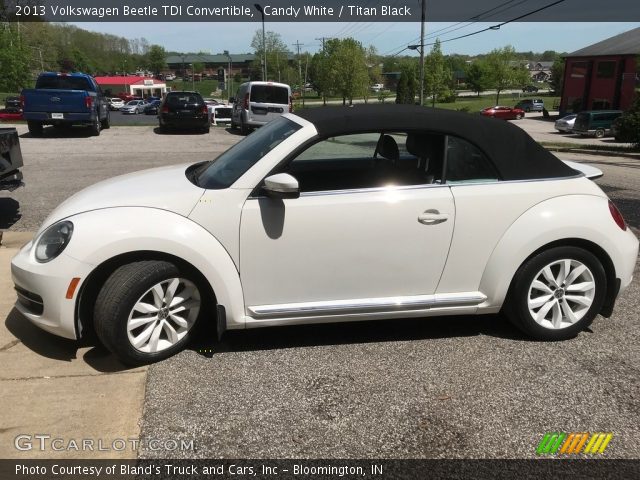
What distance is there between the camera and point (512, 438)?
9.45 ft

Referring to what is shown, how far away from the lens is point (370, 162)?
14.5 ft

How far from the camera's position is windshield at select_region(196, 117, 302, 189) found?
360 cm

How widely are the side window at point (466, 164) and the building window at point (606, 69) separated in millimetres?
52000

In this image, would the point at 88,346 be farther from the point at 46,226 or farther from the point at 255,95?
the point at 255,95

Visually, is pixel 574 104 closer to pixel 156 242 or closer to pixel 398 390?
pixel 398 390

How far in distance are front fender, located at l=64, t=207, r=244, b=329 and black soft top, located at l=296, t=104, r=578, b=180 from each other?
1050 mm

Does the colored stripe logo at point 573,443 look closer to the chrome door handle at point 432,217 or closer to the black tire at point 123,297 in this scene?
the chrome door handle at point 432,217

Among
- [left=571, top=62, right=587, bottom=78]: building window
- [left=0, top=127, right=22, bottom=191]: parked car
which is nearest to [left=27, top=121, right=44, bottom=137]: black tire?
[left=0, top=127, right=22, bottom=191]: parked car

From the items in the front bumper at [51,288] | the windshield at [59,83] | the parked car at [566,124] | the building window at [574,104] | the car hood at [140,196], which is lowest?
the parked car at [566,124]

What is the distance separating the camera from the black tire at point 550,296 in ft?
12.4

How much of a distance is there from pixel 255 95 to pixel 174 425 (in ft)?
59.6

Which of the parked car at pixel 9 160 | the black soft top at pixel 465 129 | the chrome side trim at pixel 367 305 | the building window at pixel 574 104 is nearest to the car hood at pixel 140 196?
the chrome side trim at pixel 367 305

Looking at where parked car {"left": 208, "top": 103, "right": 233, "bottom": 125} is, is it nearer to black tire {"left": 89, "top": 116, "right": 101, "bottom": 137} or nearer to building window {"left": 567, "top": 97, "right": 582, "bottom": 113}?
black tire {"left": 89, "top": 116, "right": 101, "bottom": 137}

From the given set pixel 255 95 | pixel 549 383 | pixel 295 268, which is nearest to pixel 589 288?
pixel 549 383
